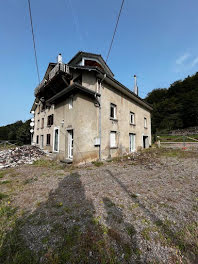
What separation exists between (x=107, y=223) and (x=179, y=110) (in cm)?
5695

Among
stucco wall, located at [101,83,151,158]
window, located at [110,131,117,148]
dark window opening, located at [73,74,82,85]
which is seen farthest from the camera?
window, located at [110,131,117,148]

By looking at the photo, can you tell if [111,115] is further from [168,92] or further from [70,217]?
[168,92]

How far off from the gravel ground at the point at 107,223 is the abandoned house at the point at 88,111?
404 centimetres

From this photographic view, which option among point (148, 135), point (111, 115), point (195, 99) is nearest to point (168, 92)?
point (195, 99)

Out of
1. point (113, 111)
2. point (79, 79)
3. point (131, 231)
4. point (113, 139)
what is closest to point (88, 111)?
point (79, 79)

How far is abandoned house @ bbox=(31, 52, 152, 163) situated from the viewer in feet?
24.8

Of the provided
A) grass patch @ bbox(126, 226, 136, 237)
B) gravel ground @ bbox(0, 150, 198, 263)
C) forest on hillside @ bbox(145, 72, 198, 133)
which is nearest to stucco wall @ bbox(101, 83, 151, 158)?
gravel ground @ bbox(0, 150, 198, 263)

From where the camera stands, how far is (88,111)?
802 centimetres

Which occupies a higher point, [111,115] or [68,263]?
[111,115]

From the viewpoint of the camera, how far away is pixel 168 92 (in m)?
58.6

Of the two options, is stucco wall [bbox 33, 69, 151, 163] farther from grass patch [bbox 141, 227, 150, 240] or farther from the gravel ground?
grass patch [bbox 141, 227, 150, 240]

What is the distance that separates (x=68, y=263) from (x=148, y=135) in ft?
53.1

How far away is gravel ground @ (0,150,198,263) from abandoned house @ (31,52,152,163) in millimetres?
4039

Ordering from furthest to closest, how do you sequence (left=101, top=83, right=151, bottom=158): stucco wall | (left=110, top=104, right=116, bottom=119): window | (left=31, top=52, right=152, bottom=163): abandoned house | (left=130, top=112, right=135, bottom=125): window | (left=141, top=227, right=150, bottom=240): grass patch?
(left=130, top=112, right=135, bottom=125): window
(left=110, top=104, right=116, bottom=119): window
(left=101, top=83, right=151, bottom=158): stucco wall
(left=31, top=52, right=152, bottom=163): abandoned house
(left=141, top=227, right=150, bottom=240): grass patch
